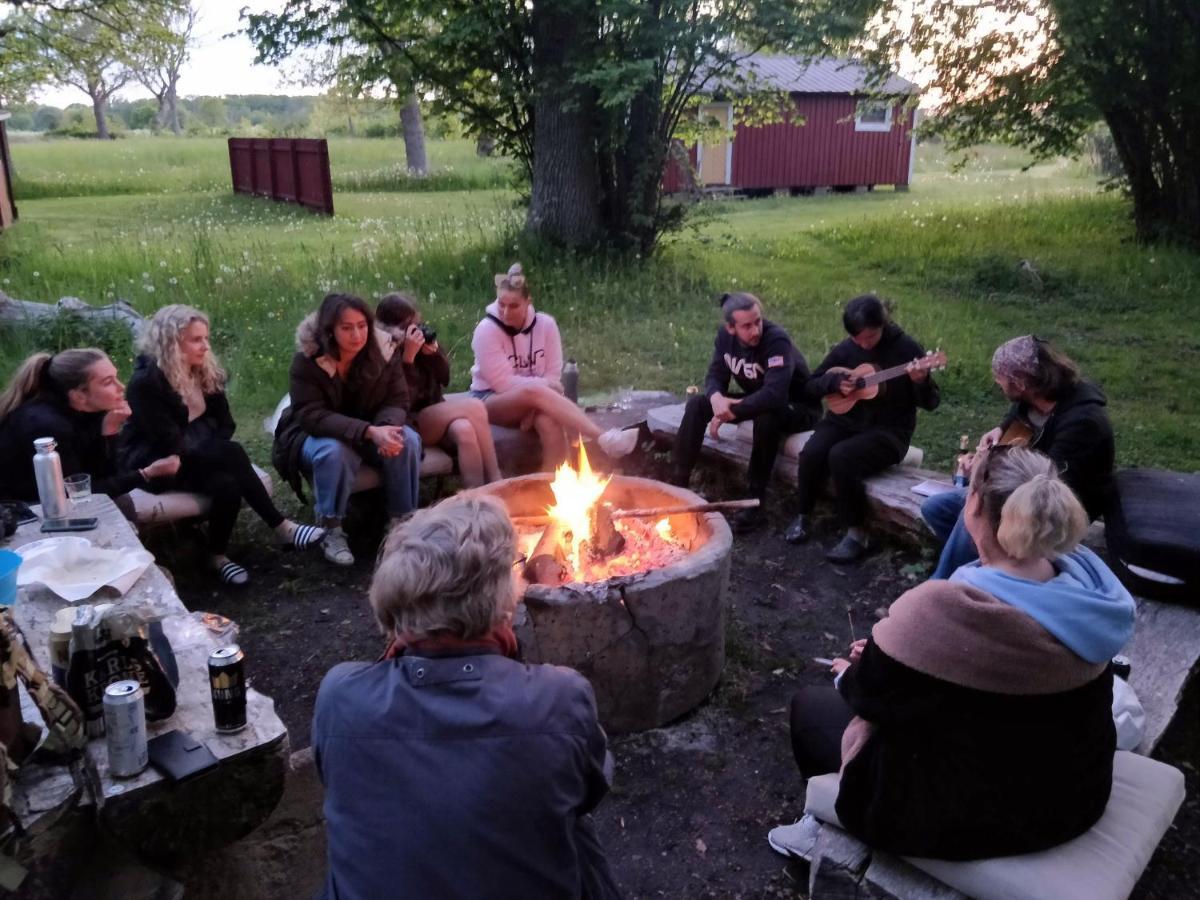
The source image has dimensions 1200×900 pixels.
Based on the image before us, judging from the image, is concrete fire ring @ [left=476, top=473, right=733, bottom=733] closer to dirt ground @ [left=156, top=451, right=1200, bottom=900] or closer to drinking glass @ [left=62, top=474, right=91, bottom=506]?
dirt ground @ [left=156, top=451, right=1200, bottom=900]

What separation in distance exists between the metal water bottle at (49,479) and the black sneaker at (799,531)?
3339 mm

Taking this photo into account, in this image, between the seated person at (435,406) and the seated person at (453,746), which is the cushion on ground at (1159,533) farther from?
the seated person at (435,406)

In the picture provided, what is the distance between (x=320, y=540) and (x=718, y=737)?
2.35 meters

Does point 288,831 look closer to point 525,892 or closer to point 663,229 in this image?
point 525,892

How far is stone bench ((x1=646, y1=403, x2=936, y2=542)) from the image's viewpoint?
4719 millimetres

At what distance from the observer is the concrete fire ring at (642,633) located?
329 centimetres

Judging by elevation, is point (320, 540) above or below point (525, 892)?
below

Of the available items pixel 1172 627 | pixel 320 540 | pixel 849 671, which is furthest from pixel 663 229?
pixel 849 671

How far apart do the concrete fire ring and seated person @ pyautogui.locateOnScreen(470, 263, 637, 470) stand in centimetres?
182

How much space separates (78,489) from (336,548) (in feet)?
4.66

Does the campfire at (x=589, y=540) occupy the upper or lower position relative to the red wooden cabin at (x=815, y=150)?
lower

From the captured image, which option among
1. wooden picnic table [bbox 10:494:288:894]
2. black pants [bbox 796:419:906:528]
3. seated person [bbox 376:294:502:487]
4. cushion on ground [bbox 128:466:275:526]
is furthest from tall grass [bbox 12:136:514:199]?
wooden picnic table [bbox 10:494:288:894]

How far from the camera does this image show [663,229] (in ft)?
35.1

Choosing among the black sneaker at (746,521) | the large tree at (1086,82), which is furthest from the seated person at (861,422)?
the large tree at (1086,82)
